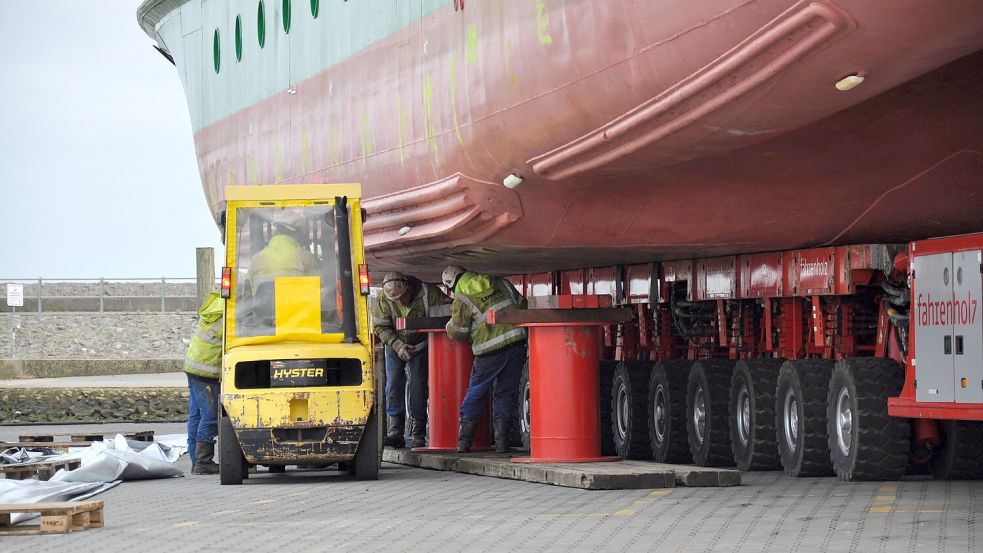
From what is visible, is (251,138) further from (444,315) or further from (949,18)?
(949,18)

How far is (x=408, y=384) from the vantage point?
17.0 m

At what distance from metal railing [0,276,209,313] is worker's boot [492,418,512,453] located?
36.1 meters

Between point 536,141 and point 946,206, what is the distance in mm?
2998

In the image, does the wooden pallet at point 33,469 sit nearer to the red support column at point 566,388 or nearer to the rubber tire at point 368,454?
the rubber tire at point 368,454

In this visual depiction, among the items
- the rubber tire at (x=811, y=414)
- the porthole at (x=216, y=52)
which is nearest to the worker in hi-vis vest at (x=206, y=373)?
the rubber tire at (x=811, y=414)

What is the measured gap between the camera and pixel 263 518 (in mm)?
10500

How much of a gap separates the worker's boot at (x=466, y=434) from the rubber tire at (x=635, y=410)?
5.18ft

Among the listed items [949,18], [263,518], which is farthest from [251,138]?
[949,18]

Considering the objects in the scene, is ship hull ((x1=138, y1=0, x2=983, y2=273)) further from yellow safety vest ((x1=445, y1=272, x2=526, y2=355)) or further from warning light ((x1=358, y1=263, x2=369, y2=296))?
warning light ((x1=358, y1=263, x2=369, y2=296))

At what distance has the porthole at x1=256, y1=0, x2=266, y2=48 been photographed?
1784 centimetres

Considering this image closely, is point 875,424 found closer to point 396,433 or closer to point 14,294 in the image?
point 396,433

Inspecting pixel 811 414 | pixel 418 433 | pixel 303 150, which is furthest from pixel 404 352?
pixel 811 414

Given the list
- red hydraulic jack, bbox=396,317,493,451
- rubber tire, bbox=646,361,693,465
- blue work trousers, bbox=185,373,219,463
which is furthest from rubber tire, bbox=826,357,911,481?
blue work trousers, bbox=185,373,219,463

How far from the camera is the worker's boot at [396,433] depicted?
16.9 m
